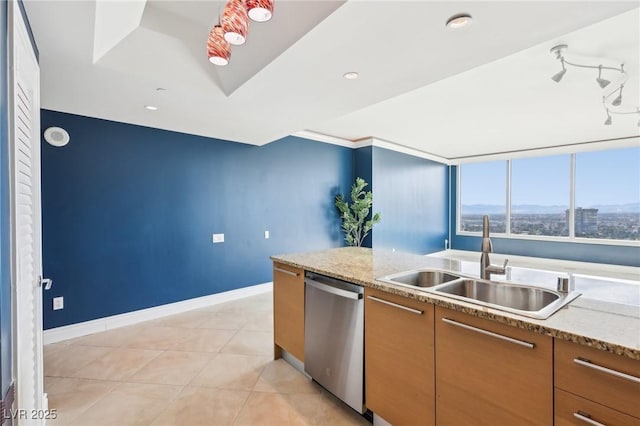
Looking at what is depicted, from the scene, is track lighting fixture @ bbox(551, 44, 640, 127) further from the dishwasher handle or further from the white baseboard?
the white baseboard

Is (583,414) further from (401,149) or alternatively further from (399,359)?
(401,149)

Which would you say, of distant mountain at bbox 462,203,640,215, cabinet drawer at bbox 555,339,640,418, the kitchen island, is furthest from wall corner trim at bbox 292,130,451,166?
cabinet drawer at bbox 555,339,640,418

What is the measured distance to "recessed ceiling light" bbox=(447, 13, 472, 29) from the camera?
144 centimetres

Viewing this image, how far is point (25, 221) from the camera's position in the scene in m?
1.43

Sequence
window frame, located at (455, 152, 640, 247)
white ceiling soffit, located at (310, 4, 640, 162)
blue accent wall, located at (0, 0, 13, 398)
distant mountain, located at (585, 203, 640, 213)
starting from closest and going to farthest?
1. blue accent wall, located at (0, 0, 13, 398)
2. white ceiling soffit, located at (310, 4, 640, 162)
3. distant mountain, located at (585, 203, 640, 213)
4. window frame, located at (455, 152, 640, 247)

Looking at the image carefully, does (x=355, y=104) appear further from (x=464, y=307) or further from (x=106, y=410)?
(x=106, y=410)

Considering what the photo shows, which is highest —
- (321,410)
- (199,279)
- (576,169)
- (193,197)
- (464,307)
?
(576,169)

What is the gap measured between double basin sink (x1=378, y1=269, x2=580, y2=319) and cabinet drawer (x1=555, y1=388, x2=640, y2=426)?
12.6 inches

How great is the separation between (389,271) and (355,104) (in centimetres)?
156

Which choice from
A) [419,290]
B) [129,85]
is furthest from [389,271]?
[129,85]

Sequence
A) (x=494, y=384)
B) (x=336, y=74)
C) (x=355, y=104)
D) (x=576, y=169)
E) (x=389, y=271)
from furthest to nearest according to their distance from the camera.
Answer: (x=576, y=169) → (x=355, y=104) → (x=336, y=74) → (x=389, y=271) → (x=494, y=384)

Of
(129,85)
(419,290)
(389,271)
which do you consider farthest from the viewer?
(129,85)

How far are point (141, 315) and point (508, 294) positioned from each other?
3678 mm

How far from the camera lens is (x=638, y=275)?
18.1 feet
